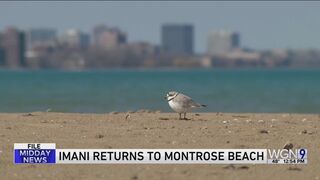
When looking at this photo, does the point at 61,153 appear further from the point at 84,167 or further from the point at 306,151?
the point at 306,151

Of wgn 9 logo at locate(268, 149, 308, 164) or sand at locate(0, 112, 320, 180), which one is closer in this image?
sand at locate(0, 112, 320, 180)

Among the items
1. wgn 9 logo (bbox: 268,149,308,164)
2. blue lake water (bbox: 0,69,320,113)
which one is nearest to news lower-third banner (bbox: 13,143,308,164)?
wgn 9 logo (bbox: 268,149,308,164)

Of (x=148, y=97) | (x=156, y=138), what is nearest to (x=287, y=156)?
(x=156, y=138)

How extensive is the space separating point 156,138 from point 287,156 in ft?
8.90

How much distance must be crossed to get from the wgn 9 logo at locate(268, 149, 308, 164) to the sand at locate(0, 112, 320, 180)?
0.15 metres

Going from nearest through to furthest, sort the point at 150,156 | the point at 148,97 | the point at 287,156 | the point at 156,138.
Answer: the point at 150,156 → the point at 287,156 → the point at 156,138 → the point at 148,97

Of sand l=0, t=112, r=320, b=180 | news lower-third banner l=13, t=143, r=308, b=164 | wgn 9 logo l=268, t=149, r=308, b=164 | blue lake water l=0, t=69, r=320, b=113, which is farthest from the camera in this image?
blue lake water l=0, t=69, r=320, b=113

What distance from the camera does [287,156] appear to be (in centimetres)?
1398

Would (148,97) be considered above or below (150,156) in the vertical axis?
below

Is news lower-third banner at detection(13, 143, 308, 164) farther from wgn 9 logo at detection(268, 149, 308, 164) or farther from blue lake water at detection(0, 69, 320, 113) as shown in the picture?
blue lake water at detection(0, 69, 320, 113)

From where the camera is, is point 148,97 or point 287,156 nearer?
point 287,156

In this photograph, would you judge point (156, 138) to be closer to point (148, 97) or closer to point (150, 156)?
point (150, 156)

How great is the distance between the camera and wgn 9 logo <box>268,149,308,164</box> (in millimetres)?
13735

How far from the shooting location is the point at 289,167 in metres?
13.3
